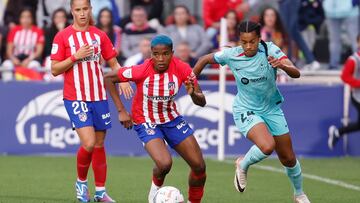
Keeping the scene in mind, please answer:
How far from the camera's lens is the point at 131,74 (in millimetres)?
10953

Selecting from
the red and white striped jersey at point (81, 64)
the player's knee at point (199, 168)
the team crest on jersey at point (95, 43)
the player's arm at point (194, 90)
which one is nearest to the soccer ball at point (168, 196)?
the player's knee at point (199, 168)

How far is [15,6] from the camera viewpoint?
20.6 m

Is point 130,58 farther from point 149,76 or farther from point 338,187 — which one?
point 149,76

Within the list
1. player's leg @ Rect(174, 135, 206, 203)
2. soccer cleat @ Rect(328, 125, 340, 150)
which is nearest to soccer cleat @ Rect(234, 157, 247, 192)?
player's leg @ Rect(174, 135, 206, 203)

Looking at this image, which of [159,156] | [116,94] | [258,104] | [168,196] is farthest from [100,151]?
[168,196]

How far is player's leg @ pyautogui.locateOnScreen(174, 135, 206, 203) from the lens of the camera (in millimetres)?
10781

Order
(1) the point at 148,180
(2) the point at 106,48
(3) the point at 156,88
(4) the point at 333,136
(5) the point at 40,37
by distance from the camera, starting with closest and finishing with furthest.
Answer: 1. (3) the point at 156,88
2. (2) the point at 106,48
3. (1) the point at 148,180
4. (4) the point at 333,136
5. (5) the point at 40,37

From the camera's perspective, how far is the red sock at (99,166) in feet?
38.5

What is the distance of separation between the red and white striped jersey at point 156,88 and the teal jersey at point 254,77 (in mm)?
888

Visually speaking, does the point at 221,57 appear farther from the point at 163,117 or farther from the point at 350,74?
the point at 350,74

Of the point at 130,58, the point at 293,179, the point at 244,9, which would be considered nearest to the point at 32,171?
the point at 130,58

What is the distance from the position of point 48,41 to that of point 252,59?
28.3 feet

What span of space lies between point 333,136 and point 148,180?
467cm

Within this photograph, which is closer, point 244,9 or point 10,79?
point 10,79
